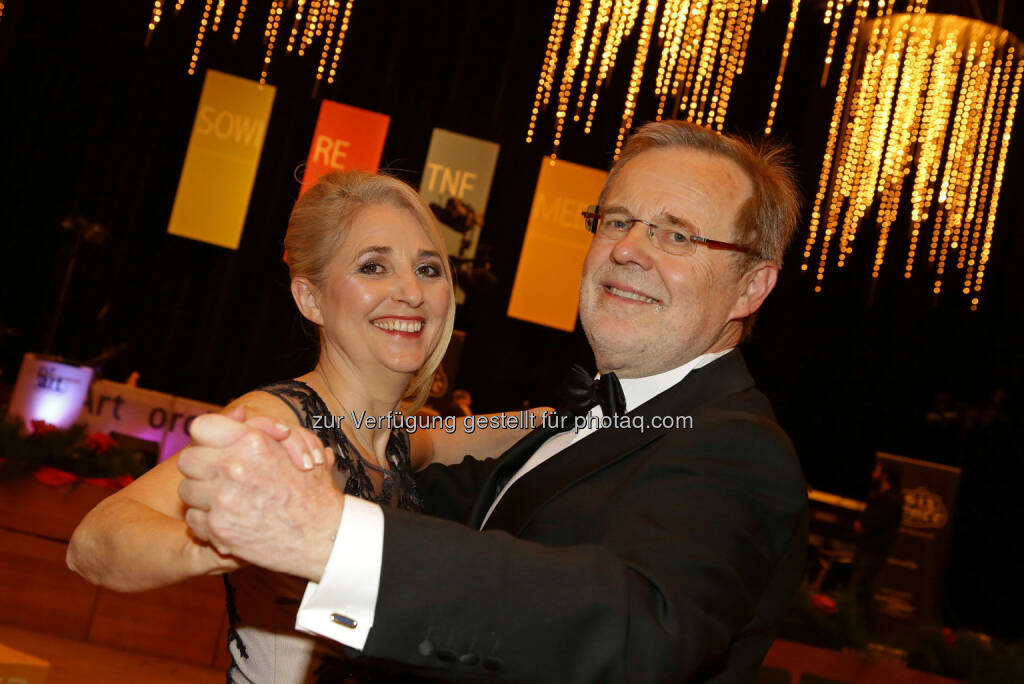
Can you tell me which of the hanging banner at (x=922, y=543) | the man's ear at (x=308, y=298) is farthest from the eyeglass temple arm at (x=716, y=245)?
the hanging banner at (x=922, y=543)

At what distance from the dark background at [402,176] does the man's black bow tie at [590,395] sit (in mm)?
7090

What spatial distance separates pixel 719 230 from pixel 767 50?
8.18 meters

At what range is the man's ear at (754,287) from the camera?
76.9 inches

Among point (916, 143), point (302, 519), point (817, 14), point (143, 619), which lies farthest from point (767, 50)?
point (302, 519)

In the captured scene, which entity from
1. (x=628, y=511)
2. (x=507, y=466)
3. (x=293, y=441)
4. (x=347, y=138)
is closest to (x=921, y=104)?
(x=347, y=138)

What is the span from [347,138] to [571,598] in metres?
7.57

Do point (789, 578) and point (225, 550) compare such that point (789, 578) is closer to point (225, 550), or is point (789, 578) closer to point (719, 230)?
point (719, 230)

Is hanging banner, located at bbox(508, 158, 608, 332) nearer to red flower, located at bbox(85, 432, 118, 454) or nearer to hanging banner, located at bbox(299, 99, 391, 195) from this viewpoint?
hanging banner, located at bbox(299, 99, 391, 195)

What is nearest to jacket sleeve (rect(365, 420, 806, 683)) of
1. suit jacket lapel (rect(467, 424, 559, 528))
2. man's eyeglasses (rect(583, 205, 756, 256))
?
suit jacket lapel (rect(467, 424, 559, 528))

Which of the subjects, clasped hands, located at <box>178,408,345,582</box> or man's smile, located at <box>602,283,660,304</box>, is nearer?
clasped hands, located at <box>178,408,345,582</box>

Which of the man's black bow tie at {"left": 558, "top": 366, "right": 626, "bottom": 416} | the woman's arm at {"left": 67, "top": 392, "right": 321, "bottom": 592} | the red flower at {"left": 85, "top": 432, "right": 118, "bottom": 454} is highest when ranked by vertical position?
the man's black bow tie at {"left": 558, "top": 366, "right": 626, "bottom": 416}

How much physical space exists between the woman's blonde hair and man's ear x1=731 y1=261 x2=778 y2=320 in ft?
2.43

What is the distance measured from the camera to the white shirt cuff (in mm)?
995

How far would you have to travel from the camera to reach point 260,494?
0.97 m
